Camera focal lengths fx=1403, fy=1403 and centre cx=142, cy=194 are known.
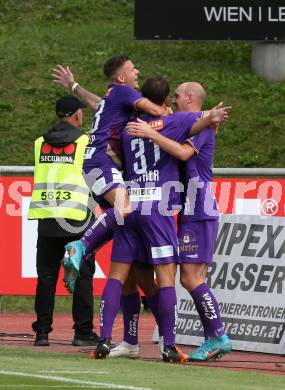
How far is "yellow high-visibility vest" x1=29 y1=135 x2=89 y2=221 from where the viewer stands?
1276 cm

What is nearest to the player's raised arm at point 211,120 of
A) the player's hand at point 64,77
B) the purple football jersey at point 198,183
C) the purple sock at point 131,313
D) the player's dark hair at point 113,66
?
the purple football jersey at point 198,183

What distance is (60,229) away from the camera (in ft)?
41.5

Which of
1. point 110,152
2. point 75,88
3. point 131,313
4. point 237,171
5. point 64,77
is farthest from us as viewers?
point 237,171

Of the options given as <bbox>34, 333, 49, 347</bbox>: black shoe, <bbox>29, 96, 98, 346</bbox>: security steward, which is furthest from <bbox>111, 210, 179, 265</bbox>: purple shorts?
<bbox>34, 333, 49, 347</bbox>: black shoe

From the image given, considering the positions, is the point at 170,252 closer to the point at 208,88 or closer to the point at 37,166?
the point at 37,166

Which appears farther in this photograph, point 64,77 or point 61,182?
point 61,182

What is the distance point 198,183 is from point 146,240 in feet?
2.30

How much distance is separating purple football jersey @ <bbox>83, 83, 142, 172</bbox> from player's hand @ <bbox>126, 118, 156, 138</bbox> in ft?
1.16

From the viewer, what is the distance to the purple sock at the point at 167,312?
35.8 feet

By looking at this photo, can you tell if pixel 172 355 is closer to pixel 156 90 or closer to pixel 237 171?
pixel 156 90

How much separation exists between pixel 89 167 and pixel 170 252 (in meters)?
1.03

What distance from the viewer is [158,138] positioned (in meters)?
10.8

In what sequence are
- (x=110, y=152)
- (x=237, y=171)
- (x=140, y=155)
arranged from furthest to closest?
(x=237, y=171), (x=110, y=152), (x=140, y=155)

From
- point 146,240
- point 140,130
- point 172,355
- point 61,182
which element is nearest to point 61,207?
point 61,182
